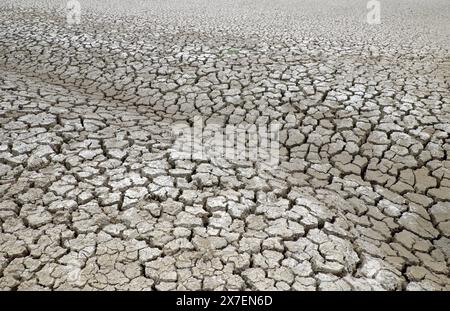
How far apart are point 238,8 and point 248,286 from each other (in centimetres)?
809

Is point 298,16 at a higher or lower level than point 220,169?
higher

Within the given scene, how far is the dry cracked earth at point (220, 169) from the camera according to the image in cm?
192

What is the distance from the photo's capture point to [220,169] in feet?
8.92

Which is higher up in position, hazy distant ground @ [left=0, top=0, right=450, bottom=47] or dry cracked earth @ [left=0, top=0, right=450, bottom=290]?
hazy distant ground @ [left=0, top=0, right=450, bottom=47]

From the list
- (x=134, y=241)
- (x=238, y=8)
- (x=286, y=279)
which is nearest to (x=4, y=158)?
(x=134, y=241)

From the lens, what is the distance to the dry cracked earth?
6.31 feet

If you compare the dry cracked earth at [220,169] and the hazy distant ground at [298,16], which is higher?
the hazy distant ground at [298,16]

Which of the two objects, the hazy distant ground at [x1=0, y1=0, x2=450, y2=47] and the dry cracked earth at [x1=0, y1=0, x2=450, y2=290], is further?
the hazy distant ground at [x1=0, y1=0, x2=450, y2=47]

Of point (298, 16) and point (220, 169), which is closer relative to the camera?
point (220, 169)

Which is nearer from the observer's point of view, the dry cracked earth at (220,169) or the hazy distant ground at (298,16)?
the dry cracked earth at (220,169)

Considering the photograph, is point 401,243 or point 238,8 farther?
point 238,8

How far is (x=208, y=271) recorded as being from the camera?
1879 millimetres
